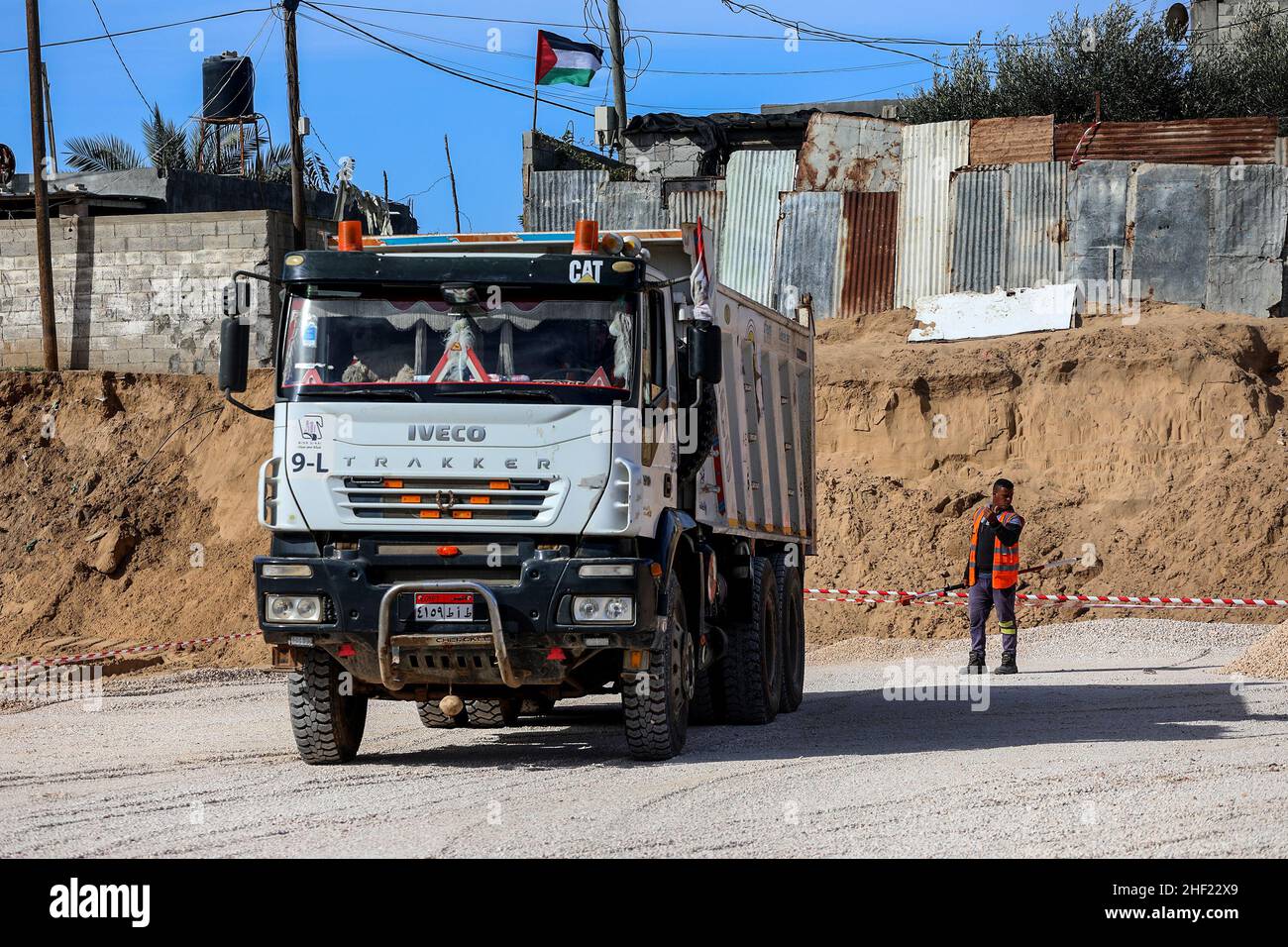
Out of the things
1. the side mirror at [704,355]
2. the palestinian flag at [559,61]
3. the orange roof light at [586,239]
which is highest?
the palestinian flag at [559,61]

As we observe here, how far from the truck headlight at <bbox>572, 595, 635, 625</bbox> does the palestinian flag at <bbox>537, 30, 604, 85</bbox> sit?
28374mm

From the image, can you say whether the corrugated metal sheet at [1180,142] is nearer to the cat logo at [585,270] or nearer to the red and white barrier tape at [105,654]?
the red and white barrier tape at [105,654]

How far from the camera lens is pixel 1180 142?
28922mm

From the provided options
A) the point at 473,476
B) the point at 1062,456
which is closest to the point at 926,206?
the point at 1062,456

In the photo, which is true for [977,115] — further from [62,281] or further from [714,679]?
[714,679]

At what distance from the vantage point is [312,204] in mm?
39219

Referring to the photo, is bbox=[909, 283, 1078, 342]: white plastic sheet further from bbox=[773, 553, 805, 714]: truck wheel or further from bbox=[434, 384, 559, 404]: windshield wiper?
bbox=[434, 384, 559, 404]: windshield wiper

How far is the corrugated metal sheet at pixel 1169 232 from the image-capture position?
27.3m

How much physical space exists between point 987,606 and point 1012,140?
45.4 feet

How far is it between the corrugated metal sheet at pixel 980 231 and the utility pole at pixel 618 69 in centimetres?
1272

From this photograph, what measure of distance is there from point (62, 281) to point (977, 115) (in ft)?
69.4

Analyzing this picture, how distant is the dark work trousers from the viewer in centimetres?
1781

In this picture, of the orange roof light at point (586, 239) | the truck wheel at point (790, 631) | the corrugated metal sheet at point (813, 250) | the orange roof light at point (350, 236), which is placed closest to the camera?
the orange roof light at point (586, 239)

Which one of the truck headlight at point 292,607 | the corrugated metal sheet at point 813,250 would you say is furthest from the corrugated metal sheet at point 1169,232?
the truck headlight at point 292,607
